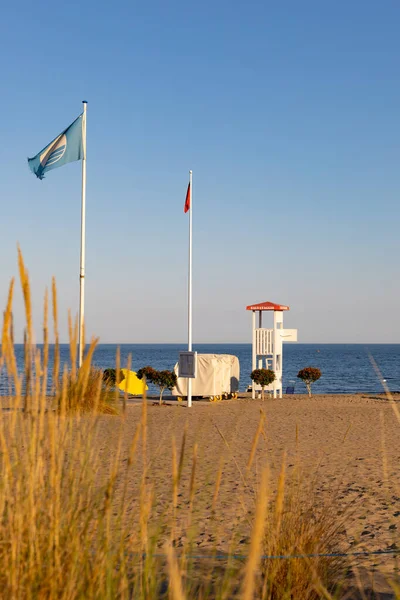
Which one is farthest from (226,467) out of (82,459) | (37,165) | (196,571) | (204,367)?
(204,367)

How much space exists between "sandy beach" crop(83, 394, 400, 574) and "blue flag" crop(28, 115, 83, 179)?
19.7 feet

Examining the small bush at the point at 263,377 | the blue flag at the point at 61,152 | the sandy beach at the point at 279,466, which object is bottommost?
the sandy beach at the point at 279,466

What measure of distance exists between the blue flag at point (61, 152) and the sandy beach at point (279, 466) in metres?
6.00

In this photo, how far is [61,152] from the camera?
51.3 feet

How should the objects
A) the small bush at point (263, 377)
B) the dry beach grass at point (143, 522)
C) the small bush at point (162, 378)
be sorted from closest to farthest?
the dry beach grass at point (143, 522) < the small bush at point (162, 378) < the small bush at point (263, 377)

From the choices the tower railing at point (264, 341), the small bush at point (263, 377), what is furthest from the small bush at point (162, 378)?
the tower railing at point (264, 341)

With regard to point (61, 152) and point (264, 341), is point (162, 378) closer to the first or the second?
point (264, 341)

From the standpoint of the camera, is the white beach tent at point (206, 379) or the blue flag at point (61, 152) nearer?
the blue flag at point (61, 152)

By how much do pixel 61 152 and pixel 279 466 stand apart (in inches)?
398

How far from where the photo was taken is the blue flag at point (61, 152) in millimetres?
15469

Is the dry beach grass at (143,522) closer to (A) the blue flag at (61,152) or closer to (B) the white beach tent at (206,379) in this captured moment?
(A) the blue flag at (61,152)

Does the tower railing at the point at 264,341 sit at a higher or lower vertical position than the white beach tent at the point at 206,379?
higher

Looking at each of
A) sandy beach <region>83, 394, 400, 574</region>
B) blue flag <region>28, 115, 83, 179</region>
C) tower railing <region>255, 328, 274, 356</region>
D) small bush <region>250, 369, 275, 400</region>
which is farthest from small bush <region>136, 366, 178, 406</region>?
blue flag <region>28, 115, 83, 179</region>

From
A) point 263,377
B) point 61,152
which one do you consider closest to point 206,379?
point 263,377
